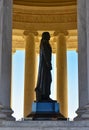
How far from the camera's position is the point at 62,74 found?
16312cm

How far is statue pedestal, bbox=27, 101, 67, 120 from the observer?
96.2m

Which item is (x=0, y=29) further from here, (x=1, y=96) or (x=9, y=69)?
(x=1, y=96)

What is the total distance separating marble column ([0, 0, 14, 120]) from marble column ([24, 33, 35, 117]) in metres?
55.4

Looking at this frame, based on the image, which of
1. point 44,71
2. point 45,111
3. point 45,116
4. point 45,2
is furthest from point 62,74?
point 45,116

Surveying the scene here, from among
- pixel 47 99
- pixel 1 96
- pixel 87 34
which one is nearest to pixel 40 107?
pixel 47 99

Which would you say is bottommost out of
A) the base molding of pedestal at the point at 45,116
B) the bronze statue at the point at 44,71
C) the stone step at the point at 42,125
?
the stone step at the point at 42,125

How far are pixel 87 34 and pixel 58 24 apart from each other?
68420mm

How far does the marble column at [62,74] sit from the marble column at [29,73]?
989cm

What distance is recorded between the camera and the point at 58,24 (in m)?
169

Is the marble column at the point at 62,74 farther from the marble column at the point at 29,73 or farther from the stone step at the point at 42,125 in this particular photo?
the stone step at the point at 42,125

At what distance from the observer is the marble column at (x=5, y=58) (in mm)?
100562

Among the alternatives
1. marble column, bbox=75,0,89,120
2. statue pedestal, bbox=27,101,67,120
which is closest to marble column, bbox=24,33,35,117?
marble column, bbox=75,0,89,120

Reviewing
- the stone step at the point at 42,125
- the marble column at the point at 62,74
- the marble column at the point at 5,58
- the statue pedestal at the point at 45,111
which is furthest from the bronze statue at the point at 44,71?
the marble column at the point at 62,74

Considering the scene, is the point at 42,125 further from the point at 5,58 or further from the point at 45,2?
the point at 45,2
